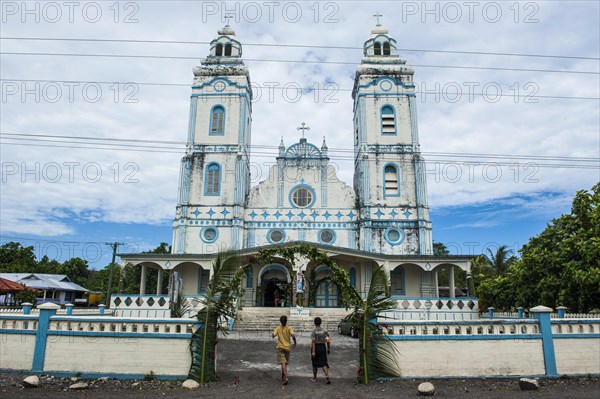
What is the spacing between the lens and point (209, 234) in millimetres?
26438

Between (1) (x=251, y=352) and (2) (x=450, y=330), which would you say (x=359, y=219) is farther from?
(2) (x=450, y=330)

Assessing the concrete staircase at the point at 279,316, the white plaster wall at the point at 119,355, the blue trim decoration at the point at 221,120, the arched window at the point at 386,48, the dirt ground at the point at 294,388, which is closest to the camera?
the dirt ground at the point at 294,388

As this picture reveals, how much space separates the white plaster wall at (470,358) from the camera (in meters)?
8.98

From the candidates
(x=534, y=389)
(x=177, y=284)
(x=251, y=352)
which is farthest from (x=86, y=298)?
(x=534, y=389)

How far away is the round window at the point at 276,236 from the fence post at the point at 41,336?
17.2 m

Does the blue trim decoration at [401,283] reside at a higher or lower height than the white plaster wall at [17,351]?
higher

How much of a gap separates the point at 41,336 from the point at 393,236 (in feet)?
66.0

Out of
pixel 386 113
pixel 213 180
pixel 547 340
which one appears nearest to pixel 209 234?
pixel 213 180

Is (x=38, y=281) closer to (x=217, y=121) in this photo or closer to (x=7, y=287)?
(x=7, y=287)

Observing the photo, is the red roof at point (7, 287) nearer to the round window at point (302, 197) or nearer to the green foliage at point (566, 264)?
the round window at point (302, 197)

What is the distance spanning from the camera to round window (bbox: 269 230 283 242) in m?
26.4

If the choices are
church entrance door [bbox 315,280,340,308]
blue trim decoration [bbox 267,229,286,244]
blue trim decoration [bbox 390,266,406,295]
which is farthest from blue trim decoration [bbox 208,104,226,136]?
blue trim decoration [bbox 390,266,406,295]


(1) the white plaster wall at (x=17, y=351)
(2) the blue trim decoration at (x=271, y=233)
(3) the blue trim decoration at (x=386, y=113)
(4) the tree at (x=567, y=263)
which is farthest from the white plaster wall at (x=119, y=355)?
(3) the blue trim decoration at (x=386, y=113)

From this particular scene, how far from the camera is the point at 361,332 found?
352 inches
